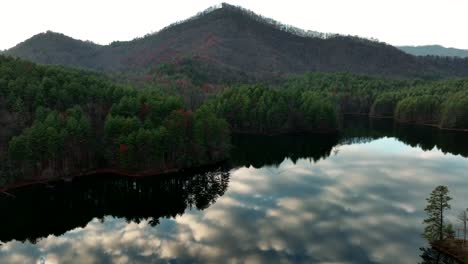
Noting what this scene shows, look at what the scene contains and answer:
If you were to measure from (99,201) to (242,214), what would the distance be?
113ft

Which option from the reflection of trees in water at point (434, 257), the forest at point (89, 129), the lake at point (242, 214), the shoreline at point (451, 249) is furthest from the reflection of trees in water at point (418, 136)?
the reflection of trees in water at point (434, 257)

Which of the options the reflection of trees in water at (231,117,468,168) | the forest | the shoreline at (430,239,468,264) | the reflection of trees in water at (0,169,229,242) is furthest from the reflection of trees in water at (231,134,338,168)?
the shoreline at (430,239,468,264)

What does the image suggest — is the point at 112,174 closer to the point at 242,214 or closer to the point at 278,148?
the point at 242,214

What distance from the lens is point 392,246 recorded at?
59219 mm

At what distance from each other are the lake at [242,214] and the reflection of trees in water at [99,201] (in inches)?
8.9

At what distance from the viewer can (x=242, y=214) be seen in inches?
2928

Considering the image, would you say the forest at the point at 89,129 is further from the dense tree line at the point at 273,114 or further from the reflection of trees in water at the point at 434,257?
the reflection of trees in water at the point at 434,257

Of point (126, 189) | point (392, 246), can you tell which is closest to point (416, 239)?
point (392, 246)

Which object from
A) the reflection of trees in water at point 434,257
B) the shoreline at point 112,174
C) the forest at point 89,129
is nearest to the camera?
the reflection of trees in water at point 434,257

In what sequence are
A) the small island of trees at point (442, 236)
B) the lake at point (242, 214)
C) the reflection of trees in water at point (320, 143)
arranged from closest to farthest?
the small island of trees at point (442, 236) < the lake at point (242, 214) < the reflection of trees in water at point (320, 143)

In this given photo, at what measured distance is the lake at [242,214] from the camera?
2286 inches

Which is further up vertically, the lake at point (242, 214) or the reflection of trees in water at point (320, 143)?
the reflection of trees in water at point (320, 143)

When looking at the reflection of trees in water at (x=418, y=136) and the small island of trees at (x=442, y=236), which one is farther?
the reflection of trees in water at (x=418, y=136)

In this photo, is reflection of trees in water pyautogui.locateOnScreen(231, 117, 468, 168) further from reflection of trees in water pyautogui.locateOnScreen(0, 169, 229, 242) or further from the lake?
reflection of trees in water pyautogui.locateOnScreen(0, 169, 229, 242)
